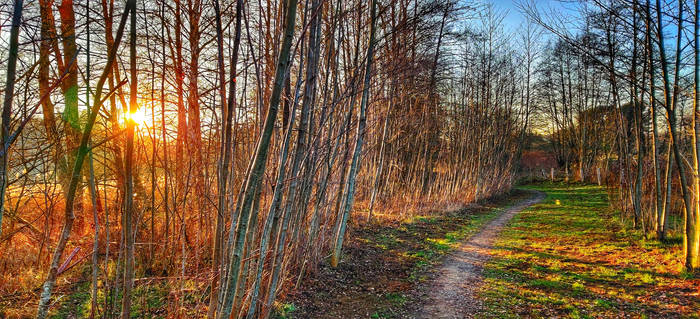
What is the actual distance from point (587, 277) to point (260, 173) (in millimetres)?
5714

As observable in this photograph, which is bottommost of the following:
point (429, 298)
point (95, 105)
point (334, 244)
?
point (429, 298)

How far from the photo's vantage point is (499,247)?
23.6 ft

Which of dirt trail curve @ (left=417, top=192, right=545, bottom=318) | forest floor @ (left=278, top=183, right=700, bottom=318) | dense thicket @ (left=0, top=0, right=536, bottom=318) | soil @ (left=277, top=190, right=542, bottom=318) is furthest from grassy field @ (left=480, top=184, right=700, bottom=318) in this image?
dense thicket @ (left=0, top=0, right=536, bottom=318)

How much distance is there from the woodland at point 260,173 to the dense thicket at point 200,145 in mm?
32

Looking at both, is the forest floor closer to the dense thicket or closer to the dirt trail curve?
the dirt trail curve

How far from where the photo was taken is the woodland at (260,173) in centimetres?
216

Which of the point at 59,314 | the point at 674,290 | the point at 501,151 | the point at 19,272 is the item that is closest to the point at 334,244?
the point at 59,314

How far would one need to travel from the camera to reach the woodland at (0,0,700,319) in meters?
2.16

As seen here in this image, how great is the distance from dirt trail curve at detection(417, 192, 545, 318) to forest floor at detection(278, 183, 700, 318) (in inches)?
0.6

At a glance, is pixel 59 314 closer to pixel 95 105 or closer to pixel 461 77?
pixel 95 105

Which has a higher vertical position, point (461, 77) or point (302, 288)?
point (461, 77)

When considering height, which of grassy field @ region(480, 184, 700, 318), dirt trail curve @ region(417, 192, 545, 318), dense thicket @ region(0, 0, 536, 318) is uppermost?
dense thicket @ region(0, 0, 536, 318)

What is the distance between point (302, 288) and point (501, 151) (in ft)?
52.0

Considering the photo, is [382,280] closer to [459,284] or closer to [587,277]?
[459,284]
